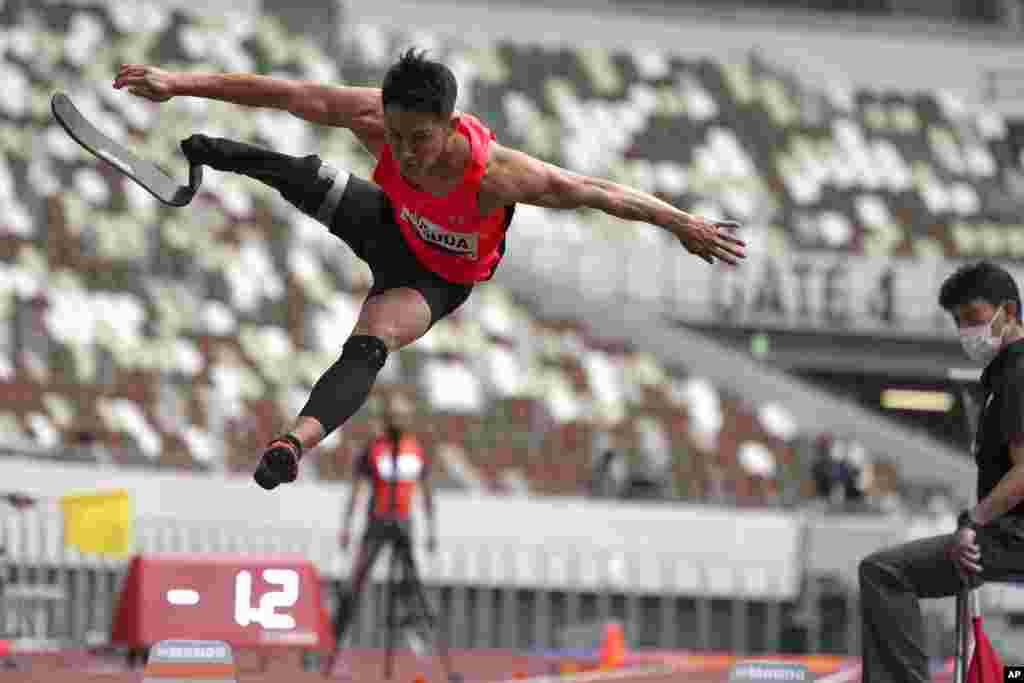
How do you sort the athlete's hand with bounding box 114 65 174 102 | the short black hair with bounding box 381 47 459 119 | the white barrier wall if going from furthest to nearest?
the white barrier wall, the athlete's hand with bounding box 114 65 174 102, the short black hair with bounding box 381 47 459 119

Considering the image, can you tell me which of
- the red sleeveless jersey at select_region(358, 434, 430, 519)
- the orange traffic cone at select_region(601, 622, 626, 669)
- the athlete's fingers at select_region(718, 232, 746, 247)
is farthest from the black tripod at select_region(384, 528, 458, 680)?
the athlete's fingers at select_region(718, 232, 746, 247)

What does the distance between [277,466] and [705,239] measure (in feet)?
6.69

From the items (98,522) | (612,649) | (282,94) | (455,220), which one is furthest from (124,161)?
(612,649)

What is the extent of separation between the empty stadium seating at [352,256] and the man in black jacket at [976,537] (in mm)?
16499

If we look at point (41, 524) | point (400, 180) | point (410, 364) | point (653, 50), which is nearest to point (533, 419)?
point (410, 364)

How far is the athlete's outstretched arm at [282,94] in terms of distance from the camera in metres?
10.4

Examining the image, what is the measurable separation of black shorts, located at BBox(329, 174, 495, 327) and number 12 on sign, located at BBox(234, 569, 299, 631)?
11.6 feet

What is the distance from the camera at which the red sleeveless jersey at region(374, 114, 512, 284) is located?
10258 millimetres

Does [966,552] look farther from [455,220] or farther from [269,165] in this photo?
[269,165]

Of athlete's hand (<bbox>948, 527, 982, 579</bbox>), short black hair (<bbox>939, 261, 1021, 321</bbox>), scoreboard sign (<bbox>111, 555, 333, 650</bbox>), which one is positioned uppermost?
short black hair (<bbox>939, 261, 1021, 321</bbox>)

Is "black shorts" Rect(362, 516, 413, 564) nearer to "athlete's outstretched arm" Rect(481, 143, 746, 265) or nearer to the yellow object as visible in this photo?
the yellow object

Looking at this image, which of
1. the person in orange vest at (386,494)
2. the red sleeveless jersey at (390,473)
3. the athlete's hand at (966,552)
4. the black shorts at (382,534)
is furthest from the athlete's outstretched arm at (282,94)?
the black shorts at (382,534)

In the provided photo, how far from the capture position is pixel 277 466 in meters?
9.38

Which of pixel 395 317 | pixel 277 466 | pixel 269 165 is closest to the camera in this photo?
pixel 277 466
